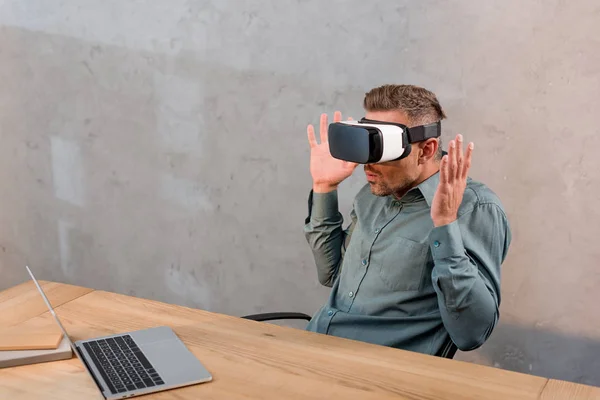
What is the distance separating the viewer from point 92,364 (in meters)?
1.57

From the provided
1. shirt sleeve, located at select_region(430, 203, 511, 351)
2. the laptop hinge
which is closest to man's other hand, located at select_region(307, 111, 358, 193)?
shirt sleeve, located at select_region(430, 203, 511, 351)

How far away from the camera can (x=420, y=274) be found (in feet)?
6.19

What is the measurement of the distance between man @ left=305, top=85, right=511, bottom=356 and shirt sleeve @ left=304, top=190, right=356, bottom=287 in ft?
0.37

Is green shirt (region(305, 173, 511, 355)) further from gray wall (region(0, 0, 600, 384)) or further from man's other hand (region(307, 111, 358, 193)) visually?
gray wall (region(0, 0, 600, 384))

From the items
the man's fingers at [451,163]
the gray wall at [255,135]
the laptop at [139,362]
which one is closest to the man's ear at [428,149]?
the man's fingers at [451,163]

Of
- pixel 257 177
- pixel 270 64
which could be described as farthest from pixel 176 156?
pixel 270 64

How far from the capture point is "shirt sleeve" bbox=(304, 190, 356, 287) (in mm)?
2221

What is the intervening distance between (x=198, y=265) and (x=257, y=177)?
21.2 inches

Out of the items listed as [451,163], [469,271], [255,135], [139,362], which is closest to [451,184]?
[451,163]

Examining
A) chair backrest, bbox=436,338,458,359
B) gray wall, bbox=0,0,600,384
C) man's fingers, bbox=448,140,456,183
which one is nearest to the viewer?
man's fingers, bbox=448,140,456,183

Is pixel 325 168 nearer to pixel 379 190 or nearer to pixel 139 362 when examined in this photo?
pixel 379 190

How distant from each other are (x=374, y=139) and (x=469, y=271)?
1.30ft

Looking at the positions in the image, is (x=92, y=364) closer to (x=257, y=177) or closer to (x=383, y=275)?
(x=383, y=275)

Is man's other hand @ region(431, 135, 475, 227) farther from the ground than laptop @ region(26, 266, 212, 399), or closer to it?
farther from the ground
